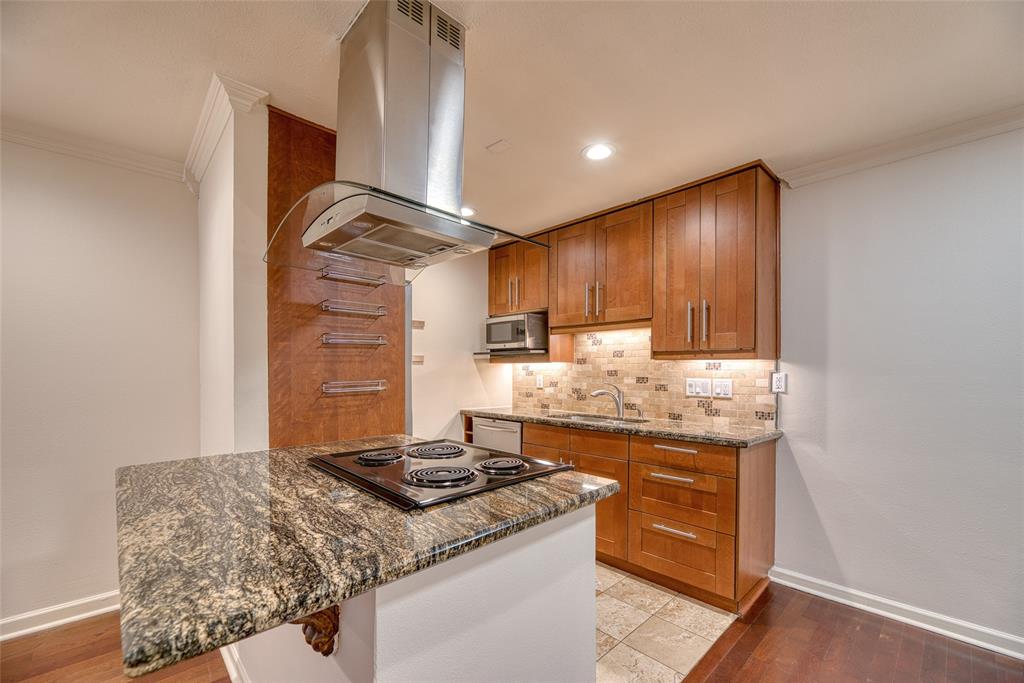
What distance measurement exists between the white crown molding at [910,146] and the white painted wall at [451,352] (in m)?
2.51

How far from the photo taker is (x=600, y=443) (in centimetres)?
272

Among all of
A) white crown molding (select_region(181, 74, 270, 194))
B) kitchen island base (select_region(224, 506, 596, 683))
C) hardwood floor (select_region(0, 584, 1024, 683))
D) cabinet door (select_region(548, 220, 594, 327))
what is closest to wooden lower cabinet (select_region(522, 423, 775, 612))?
hardwood floor (select_region(0, 584, 1024, 683))

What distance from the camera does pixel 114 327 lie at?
2.32 metres

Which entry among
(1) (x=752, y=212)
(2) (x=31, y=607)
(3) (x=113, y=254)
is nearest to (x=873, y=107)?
(1) (x=752, y=212)

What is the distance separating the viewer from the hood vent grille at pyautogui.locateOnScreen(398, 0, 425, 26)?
133cm

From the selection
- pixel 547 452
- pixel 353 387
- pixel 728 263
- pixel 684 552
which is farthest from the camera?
pixel 547 452

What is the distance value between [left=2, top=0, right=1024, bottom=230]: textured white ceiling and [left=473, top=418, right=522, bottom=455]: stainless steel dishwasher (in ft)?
6.29

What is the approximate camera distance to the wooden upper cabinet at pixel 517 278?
3.63 m

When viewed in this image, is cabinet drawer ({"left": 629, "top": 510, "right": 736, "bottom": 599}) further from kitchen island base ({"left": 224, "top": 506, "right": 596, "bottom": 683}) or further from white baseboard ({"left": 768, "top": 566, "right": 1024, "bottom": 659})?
kitchen island base ({"left": 224, "top": 506, "right": 596, "bottom": 683})

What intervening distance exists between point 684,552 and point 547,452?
104 cm

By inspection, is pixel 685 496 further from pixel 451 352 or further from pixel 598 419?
pixel 451 352

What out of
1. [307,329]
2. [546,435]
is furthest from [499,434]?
[307,329]

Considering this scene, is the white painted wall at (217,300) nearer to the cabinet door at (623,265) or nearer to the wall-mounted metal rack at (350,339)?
the wall-mounted metal rack at (350,339)

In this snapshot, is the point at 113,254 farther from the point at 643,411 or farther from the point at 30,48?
the point at 643,411
